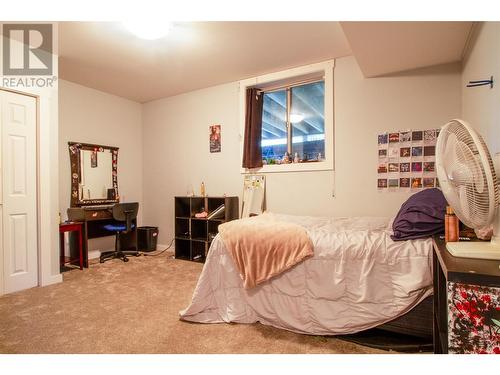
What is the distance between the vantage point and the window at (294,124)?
359 cm

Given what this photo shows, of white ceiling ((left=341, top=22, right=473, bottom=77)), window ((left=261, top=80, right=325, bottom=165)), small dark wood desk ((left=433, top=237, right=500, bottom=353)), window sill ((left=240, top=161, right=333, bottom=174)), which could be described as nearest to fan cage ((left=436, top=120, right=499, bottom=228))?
small dark wood desk ((left=433, top=237, right=500, bottom=353))

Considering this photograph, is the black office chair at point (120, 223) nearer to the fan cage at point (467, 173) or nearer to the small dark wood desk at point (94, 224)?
the small dark wood desk at point (94, 224)

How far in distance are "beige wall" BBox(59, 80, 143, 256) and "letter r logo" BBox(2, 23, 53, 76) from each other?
966 millimetres

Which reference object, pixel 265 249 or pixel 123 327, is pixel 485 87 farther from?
pixel 123 327

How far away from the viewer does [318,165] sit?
3465 millimetres

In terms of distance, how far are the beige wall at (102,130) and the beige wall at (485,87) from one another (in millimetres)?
4470

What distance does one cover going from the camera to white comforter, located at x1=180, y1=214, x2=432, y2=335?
5.63 ft

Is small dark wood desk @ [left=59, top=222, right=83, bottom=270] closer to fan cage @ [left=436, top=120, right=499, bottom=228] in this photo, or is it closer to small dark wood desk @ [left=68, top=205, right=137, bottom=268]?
small dark wood desk @ [left=68, top=205, right=137, bottom=268]

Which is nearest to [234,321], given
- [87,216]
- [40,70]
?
[87,216]

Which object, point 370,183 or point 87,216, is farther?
point 87,216
